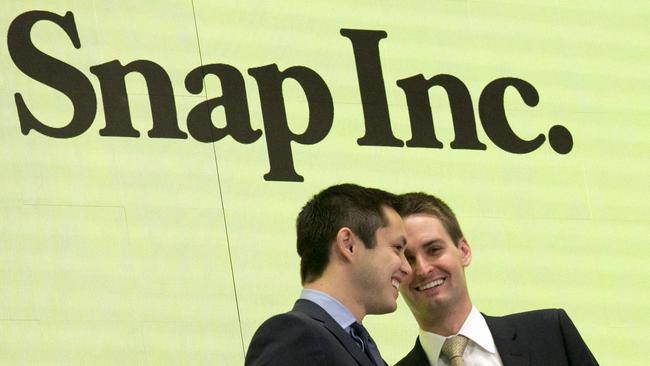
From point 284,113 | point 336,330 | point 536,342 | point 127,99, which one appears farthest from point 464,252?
point 127,99

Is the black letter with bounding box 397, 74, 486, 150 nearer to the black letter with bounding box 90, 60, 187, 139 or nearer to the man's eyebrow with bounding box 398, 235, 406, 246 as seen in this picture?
the black letter with bounding box 90, 60, 187, 139

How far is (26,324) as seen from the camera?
14.1 feet

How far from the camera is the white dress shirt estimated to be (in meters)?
3.52

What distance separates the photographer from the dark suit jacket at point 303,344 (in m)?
2.84

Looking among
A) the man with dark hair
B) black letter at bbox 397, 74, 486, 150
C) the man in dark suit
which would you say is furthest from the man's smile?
black letter at bbox 397, 74, 486, 150

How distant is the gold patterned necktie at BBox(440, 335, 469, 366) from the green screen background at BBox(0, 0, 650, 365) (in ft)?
3.73

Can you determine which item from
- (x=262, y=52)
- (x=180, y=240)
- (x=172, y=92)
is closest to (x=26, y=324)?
(x=180, y=240)

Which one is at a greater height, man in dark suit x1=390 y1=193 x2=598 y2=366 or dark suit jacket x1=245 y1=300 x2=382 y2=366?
dark suit jacket x1=245 y1=300 x2=382 y2=366

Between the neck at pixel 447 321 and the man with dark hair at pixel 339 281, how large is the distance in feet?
1.20

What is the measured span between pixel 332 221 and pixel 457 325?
0.58m

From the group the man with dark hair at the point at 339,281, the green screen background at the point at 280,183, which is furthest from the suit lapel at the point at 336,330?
the green screen background at the point at 280,183

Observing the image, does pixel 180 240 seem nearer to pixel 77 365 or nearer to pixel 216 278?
pixel 216 278

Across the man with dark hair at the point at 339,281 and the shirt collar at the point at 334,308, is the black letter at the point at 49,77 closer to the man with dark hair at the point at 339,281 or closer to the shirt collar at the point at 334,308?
the man with dark hair at the point at 339,281

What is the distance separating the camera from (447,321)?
3588 millimetres
